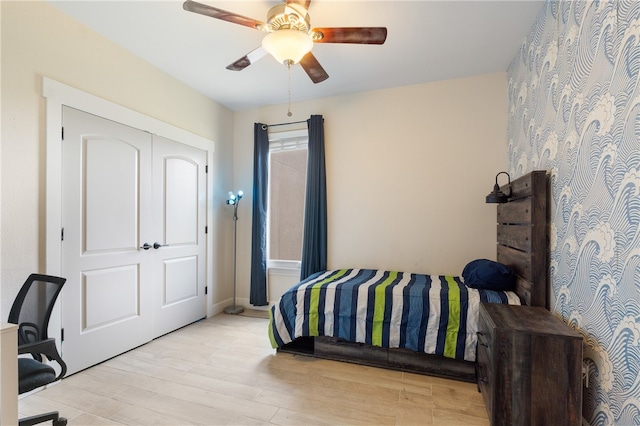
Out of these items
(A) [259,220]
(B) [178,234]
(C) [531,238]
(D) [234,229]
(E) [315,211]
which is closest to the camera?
(C) [531,238]

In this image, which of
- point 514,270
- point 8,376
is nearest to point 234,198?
point 8,376

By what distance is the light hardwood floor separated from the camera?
5.97 ft

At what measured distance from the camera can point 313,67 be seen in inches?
89.6

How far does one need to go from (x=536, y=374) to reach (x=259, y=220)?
3.19m

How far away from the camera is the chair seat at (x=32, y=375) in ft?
4.81

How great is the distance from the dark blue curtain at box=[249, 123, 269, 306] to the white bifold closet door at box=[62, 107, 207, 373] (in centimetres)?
73

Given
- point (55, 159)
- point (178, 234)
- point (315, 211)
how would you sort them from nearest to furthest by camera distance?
point (55, 159) < point (178, 234) < point (315, 211)

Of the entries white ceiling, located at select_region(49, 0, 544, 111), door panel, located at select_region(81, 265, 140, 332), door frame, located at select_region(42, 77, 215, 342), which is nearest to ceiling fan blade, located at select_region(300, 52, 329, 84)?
white ceiling, located at select_region(49, 0, 544, 111)

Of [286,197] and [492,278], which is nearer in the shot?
[492,278]

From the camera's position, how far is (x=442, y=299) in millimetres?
2314

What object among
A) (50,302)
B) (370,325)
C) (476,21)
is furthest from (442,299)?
(50,302)

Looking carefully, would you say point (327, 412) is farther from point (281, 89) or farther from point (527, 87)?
point (281, 89)

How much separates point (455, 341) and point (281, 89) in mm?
3197

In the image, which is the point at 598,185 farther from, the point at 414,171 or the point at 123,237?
the point at 123,237
